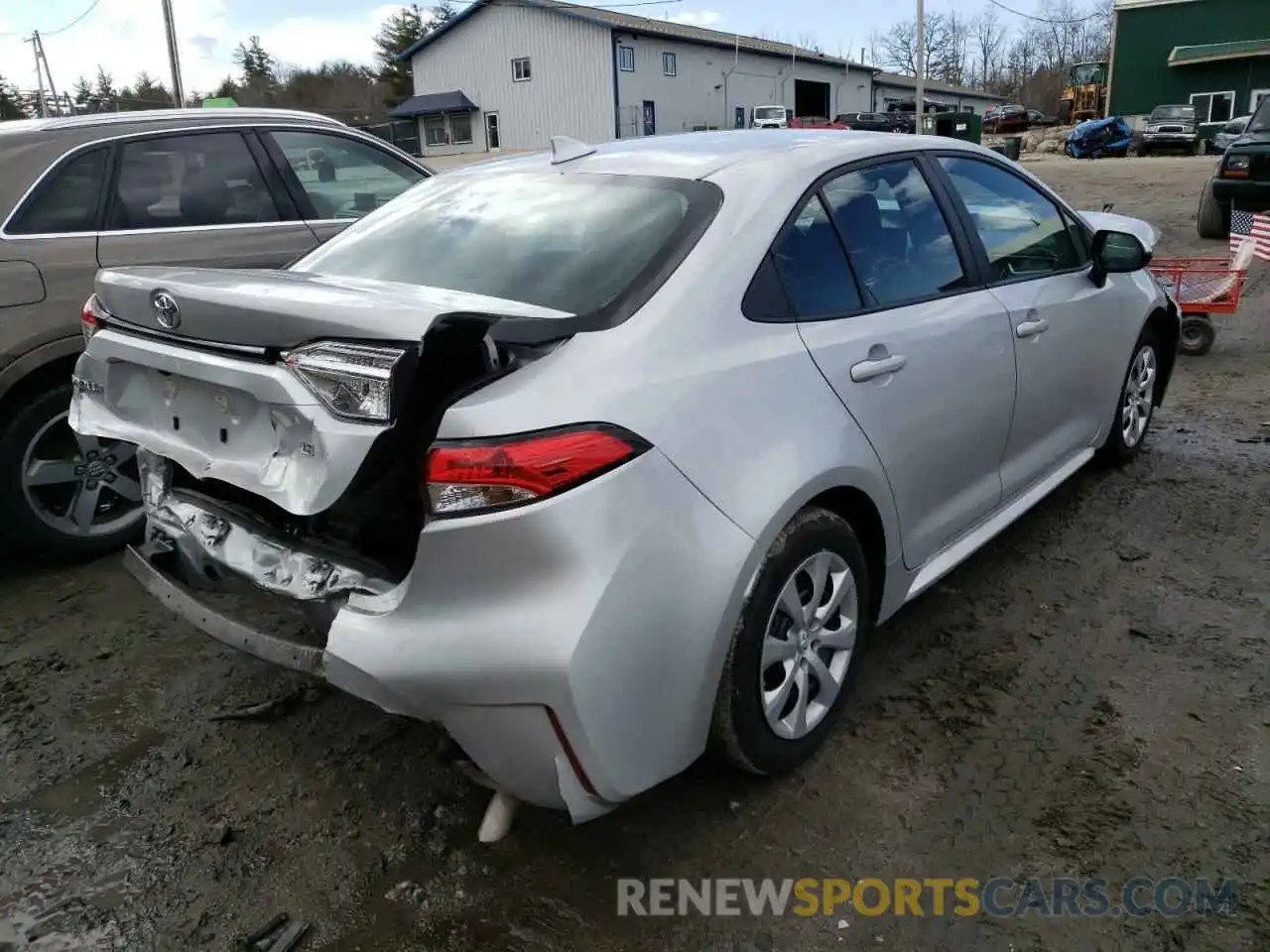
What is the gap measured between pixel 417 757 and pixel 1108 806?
73.7 inches

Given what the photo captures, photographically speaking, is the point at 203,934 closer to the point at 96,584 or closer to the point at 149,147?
the point at 96,584

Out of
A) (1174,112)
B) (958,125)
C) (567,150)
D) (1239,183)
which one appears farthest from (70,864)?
(1174,112)

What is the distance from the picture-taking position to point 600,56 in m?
41.2

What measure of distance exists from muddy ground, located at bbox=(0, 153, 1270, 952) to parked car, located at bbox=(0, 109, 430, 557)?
0.58 meters

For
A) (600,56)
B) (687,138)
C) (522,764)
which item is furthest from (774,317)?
(600,56)

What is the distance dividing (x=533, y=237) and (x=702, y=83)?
47.1m

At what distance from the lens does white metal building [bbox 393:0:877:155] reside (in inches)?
1635

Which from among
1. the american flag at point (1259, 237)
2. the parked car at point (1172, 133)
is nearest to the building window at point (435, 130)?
the parked car at point (1172, 133)

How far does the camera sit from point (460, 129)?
47094 mm

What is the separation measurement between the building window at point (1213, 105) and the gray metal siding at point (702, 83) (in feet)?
64.7

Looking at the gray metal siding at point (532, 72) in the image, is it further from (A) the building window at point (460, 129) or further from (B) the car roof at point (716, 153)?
(B) the car roof at point (716, 153)

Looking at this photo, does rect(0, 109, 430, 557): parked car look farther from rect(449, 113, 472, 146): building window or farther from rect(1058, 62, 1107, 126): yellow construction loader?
rect(1058, 62, 1107, 126): yellow construction loader

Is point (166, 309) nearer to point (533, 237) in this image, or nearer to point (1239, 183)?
point (533, 237)

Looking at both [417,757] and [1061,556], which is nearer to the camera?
[417,757]
